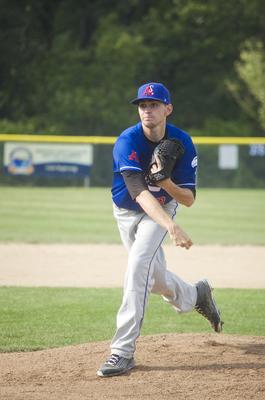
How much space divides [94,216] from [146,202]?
12.1 metres

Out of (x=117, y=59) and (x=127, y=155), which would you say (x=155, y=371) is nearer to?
(x=127, y=155)

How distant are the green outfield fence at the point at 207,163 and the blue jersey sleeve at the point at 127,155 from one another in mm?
14686

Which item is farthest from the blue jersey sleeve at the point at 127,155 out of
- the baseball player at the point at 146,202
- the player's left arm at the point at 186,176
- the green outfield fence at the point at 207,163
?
the green outfield fence at the point at 207,163

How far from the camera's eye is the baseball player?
482cm

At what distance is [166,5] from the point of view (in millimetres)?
34469

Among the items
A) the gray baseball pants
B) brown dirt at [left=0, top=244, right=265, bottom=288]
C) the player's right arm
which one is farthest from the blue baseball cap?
brown dirt at [left=0, top=244, right=265, bottom=288]

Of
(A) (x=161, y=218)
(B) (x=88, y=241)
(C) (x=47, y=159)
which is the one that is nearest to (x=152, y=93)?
(A) (x=161, y=218)

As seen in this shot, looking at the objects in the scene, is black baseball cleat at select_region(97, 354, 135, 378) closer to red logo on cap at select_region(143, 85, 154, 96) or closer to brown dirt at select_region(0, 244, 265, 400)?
brown dirt at select_region(0, 244, 265, 400)

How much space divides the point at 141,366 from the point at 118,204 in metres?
1.08

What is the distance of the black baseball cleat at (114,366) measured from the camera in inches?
187

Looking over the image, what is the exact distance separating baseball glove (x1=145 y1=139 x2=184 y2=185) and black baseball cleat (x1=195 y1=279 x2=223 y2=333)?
46.4 inches

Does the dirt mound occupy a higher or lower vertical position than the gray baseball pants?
lower

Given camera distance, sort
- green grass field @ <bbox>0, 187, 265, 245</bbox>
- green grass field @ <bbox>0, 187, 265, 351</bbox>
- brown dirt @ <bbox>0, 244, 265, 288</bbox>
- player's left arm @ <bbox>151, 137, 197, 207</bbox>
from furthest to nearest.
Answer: green grass field @ <bbox>0, 187, 265, 245</bbox>
brown dirt @ <bbox>0, 244, 265, 288</bbox>
green grass field @ <bbox>0, 187, 265, 351</bbox>
player's left arm @ <bbox>151, 137, 197, 207</bbox>

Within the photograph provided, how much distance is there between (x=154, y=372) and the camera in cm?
485
